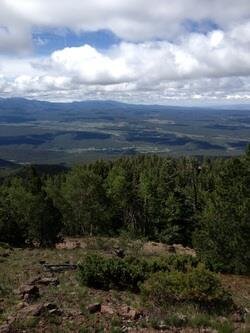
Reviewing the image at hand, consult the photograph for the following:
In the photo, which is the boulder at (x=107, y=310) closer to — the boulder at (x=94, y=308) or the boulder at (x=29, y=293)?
the boulder at (x=94, y=308)

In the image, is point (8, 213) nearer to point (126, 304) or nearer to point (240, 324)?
point (126, 304)

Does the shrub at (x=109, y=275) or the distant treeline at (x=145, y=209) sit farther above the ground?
the shrub at (x=109, y=275)

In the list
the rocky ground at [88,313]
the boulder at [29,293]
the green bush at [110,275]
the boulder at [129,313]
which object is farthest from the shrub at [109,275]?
the boulder at [129,313]

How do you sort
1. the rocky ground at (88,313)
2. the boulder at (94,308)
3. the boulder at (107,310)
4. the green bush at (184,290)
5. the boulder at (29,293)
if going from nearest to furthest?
the rocky ground at (88,313) → the boulder at (107,310) → the boulder at (94,308) → the green bush at (184,290) → the boulder at (29,293)

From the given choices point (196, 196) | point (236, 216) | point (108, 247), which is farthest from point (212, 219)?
point (196, 196)

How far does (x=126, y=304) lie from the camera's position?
55.2ft

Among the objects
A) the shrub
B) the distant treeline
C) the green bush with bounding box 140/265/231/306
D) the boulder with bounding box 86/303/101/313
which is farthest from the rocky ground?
the distant treeline

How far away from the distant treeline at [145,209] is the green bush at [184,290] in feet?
46.4

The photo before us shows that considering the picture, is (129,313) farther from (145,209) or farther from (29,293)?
(145,209)

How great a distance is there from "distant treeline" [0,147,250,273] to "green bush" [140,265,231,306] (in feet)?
46.4

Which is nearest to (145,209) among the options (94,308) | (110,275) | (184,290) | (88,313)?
(110,275)

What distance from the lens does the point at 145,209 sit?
70625 millimetres

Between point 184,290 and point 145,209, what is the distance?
54.3 metres

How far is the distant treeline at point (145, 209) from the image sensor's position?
105 ft
